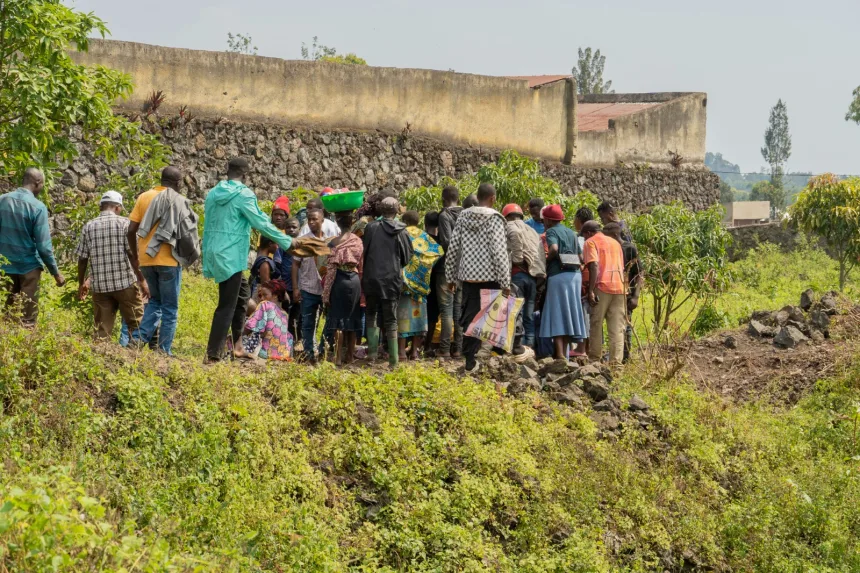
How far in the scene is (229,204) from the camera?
8.33 metres

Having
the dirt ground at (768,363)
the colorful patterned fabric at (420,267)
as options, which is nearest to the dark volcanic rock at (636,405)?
the dirt ground at (768,363)

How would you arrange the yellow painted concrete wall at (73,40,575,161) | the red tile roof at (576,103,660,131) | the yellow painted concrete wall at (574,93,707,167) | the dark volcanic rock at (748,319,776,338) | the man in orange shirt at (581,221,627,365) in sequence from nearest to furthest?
the man in orange shirt at (581,221,627,365) → the dark volcanic rock at (748,319,776,338) → the yellow painted concrete wall at (73,40,575,161) → the yellow painted concrete wall at (574,93,707,167) → the red tile roof at (576,103,660,131)

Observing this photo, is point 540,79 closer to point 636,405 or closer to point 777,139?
point 636,405

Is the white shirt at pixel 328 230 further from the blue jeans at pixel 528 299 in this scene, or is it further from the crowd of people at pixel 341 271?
the blue jeans at pixel 528 299

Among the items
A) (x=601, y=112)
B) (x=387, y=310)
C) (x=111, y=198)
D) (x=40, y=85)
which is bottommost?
(x=387, y=310)

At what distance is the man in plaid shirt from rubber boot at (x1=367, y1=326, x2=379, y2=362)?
6.05 feet

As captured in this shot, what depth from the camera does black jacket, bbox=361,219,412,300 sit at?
898 centimetres

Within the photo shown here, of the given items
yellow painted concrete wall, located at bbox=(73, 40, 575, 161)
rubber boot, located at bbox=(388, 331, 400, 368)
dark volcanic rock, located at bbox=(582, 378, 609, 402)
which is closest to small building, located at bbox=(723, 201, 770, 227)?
yellow painted concrete wall, located at bbox=(73, 40, 575, 161)

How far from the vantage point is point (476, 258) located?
9367 mm

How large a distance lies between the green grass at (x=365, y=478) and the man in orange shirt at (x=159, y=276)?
2.06 feet

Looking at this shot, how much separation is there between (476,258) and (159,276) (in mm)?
2647

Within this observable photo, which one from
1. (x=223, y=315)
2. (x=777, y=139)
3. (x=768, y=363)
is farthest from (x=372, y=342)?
(x=777, y=139)

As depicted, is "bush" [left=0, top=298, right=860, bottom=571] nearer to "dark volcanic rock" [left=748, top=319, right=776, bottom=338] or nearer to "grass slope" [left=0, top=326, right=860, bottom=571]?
"grass slope" [left=0, top=326, right=860, bottom=571]

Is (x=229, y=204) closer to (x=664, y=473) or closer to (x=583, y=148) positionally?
(x=664, y=473)
